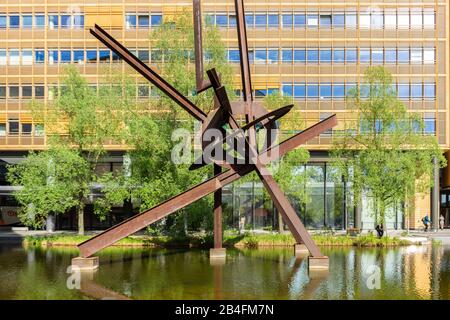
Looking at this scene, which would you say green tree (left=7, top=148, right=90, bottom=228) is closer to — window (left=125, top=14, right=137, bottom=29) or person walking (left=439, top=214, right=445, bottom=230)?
window (left=125, top=14, right=137, bottom=29)

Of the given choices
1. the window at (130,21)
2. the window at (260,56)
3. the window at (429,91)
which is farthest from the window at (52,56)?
the window at (429,91)

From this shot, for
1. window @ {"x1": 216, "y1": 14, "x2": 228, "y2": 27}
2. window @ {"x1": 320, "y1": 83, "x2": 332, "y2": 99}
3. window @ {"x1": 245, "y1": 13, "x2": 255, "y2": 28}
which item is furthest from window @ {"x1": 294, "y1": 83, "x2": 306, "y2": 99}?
window @ {"x1": 216, "y1": 14, "x2": 228, "y2": 27}

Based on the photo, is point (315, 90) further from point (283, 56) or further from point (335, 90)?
point (283, 56)

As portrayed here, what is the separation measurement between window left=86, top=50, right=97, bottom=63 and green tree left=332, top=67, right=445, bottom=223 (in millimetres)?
24444

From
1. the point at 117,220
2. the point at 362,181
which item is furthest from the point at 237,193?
the point at 362,181

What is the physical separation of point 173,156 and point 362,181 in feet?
39.9

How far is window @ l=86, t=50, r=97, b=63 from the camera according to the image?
46.2m

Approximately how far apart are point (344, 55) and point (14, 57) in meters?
30.1

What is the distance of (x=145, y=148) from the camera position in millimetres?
29141

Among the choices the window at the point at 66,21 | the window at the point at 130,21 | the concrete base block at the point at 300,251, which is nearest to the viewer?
the concrete base block at the point at 300,251

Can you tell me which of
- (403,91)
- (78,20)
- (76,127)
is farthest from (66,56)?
(403,91)

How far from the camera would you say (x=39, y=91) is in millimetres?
46031

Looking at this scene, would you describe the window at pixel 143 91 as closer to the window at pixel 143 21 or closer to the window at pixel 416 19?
the window at pixel 143 21

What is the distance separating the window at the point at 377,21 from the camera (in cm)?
4584
